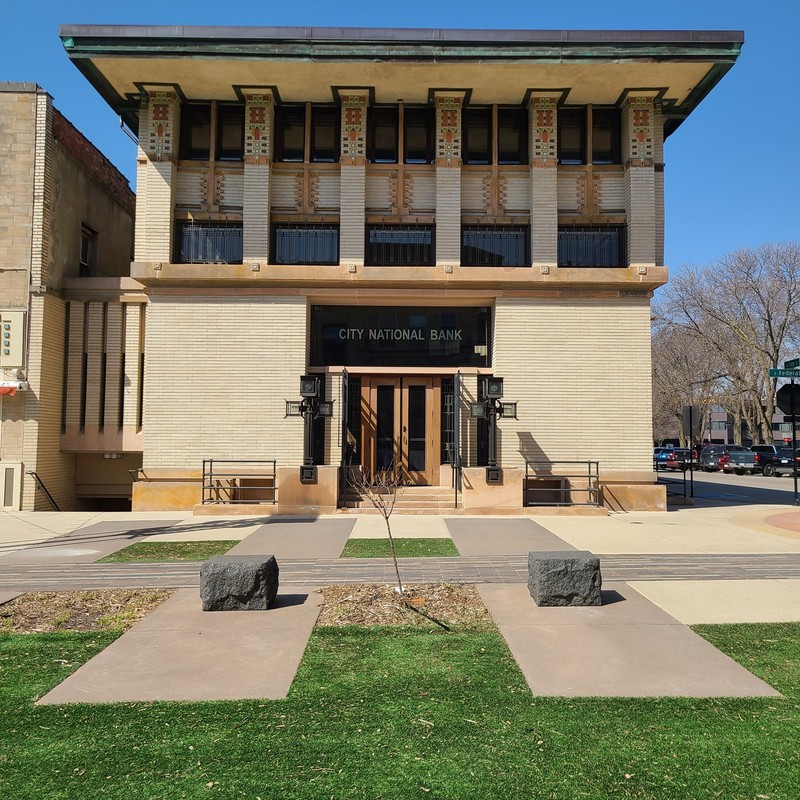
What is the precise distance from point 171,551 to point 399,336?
854 centimetres

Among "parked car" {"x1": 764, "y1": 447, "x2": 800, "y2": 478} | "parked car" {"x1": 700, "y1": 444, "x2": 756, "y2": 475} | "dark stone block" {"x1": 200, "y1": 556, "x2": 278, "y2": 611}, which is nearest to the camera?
"dark stone block" {"x1": 200, "y1": 556, "x2": 278, "y2": 611}

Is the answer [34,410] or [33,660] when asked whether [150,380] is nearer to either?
[34,410]

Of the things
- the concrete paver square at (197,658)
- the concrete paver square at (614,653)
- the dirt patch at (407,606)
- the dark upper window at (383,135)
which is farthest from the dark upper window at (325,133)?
the concrete paver square at (614,653)

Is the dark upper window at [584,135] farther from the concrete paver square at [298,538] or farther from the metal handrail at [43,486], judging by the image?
the metal handrail at [43,486]

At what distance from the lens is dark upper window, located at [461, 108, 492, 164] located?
16359 millimetres

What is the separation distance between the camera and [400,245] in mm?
16188

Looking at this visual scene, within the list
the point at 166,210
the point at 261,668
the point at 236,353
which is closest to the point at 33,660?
the point at 261,668

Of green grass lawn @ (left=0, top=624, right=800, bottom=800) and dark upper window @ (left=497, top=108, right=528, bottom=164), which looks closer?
green grass lawn @ (left=0, top=624, right=800, bottom=800)

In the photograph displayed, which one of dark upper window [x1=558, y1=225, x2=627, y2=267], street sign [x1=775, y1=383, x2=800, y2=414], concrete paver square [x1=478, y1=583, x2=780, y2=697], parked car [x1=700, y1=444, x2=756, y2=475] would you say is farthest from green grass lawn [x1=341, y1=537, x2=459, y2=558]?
parked car [x1=700, y1=444, x2=756, y2=475]

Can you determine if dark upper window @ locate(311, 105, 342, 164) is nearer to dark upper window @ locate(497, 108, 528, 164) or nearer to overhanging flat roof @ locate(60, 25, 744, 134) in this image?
overhanging flat roof @ locate(60, 25, 744, 134)

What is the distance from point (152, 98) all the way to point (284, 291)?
6.10 m

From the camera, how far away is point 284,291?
15.4 meters

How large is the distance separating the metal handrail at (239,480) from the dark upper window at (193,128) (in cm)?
827

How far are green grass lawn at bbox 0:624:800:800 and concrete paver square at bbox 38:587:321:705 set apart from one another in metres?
0.20
